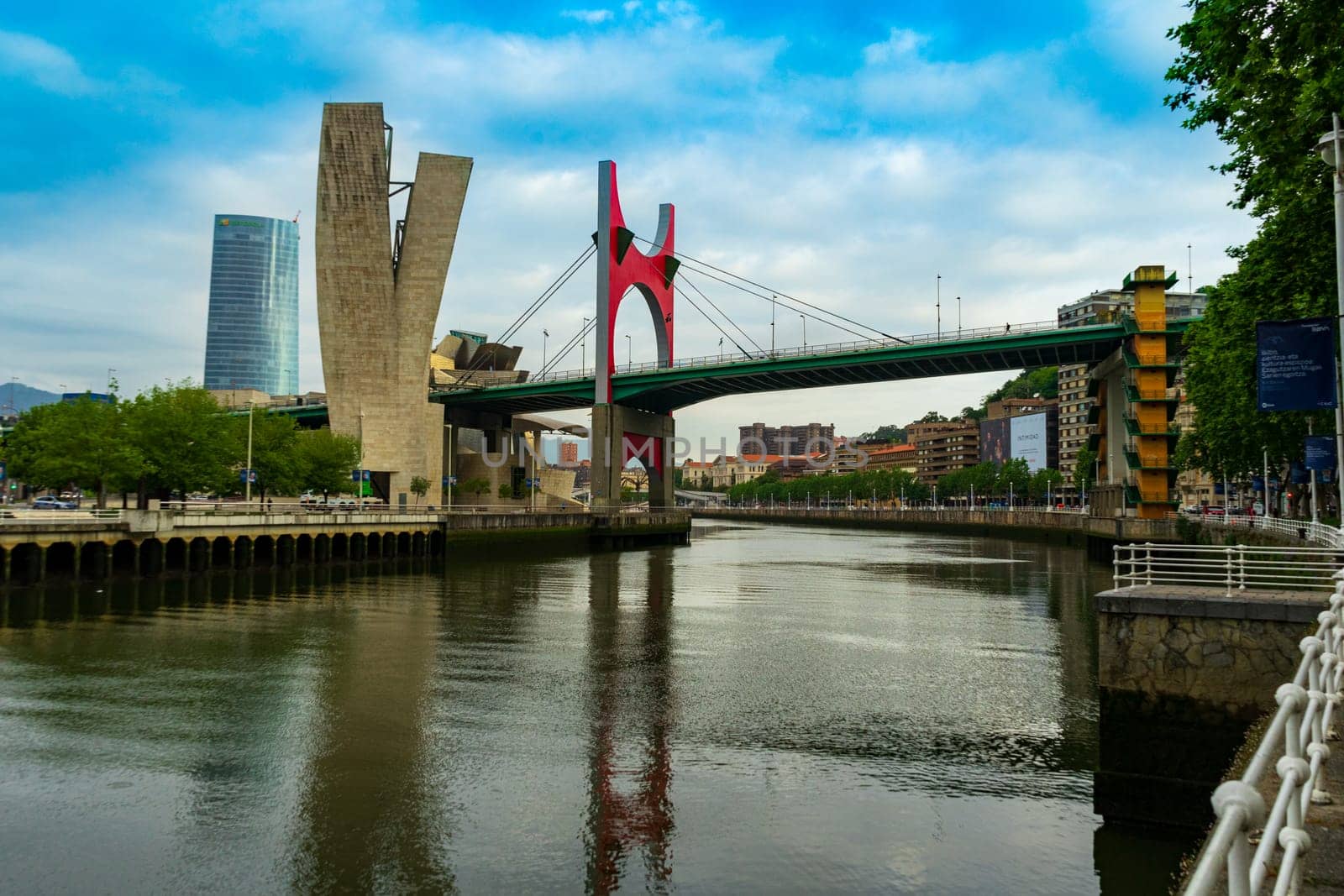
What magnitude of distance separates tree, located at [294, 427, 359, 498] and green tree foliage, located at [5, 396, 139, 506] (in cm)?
1236

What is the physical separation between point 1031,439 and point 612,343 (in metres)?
90.6

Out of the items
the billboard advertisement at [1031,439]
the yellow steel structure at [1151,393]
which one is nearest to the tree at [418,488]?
the yellow steel structure at [1151,393]

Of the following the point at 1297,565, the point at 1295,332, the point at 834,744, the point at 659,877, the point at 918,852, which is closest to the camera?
the point at 659,877

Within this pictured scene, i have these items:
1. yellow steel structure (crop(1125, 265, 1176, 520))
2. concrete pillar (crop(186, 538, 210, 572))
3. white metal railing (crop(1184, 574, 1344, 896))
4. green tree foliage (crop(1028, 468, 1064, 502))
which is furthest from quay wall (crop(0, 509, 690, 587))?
green tree foliage (crop(1028, 468, 1064, 502))

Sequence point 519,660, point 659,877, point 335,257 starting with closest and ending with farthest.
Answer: point 659,877
point 519,660
point 335,257

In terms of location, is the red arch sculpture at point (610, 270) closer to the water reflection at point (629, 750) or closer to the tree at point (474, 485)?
the tree at point (474, 485)

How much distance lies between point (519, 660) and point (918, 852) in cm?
1241

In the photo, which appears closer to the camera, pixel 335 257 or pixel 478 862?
pixel 478 862

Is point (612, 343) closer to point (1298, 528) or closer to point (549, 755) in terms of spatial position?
point (1298, 528)

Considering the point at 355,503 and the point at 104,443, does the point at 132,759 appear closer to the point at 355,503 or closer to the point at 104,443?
the point at 104,443

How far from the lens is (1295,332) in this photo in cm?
1548

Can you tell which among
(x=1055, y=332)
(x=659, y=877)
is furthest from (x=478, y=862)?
(x=1055, y=332)

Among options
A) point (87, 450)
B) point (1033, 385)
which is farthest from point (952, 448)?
point (87, 450)

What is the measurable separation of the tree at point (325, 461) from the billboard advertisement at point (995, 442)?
4437 inches
